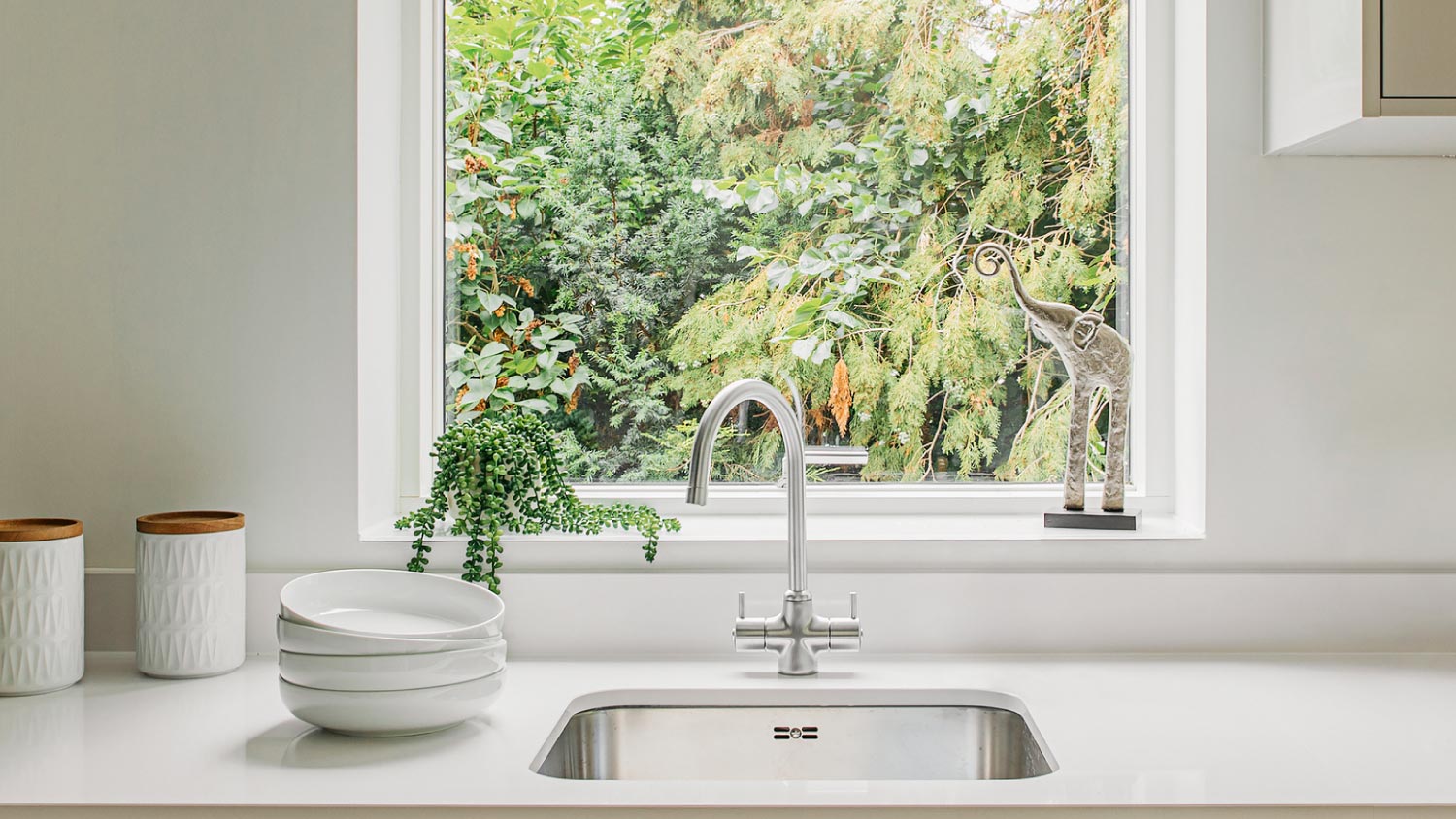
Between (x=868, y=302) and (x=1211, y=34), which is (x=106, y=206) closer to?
(x=868, y=302)

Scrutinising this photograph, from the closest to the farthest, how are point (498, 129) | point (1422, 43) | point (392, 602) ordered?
point (1422, 43)
point (392, 602)
point (498, 129)

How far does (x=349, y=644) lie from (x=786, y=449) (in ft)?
1.98

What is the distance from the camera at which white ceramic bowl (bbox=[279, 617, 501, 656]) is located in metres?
1.09

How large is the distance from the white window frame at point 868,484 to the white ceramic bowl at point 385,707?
43 centimetres

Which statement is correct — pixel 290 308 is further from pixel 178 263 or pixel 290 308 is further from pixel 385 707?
pixel 385 707

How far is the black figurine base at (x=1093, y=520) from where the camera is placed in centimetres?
150

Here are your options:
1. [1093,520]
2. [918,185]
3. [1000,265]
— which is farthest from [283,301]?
[1093,520]

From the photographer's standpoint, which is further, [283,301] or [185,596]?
[283,301]

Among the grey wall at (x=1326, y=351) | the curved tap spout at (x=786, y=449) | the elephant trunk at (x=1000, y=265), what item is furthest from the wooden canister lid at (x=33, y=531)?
the grey wall at (x=1326, y=351)

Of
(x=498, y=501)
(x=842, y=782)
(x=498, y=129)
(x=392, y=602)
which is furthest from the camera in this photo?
(x=498, y=129)

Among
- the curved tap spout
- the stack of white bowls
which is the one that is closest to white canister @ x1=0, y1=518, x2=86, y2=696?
the stack of white bowls

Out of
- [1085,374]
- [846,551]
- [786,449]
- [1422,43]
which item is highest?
[1422,43]

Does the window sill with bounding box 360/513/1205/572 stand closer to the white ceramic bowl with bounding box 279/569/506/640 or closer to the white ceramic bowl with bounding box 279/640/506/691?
the white ceramic bowl with bounding box 279/569/506/640

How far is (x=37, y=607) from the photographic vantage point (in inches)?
49.6
